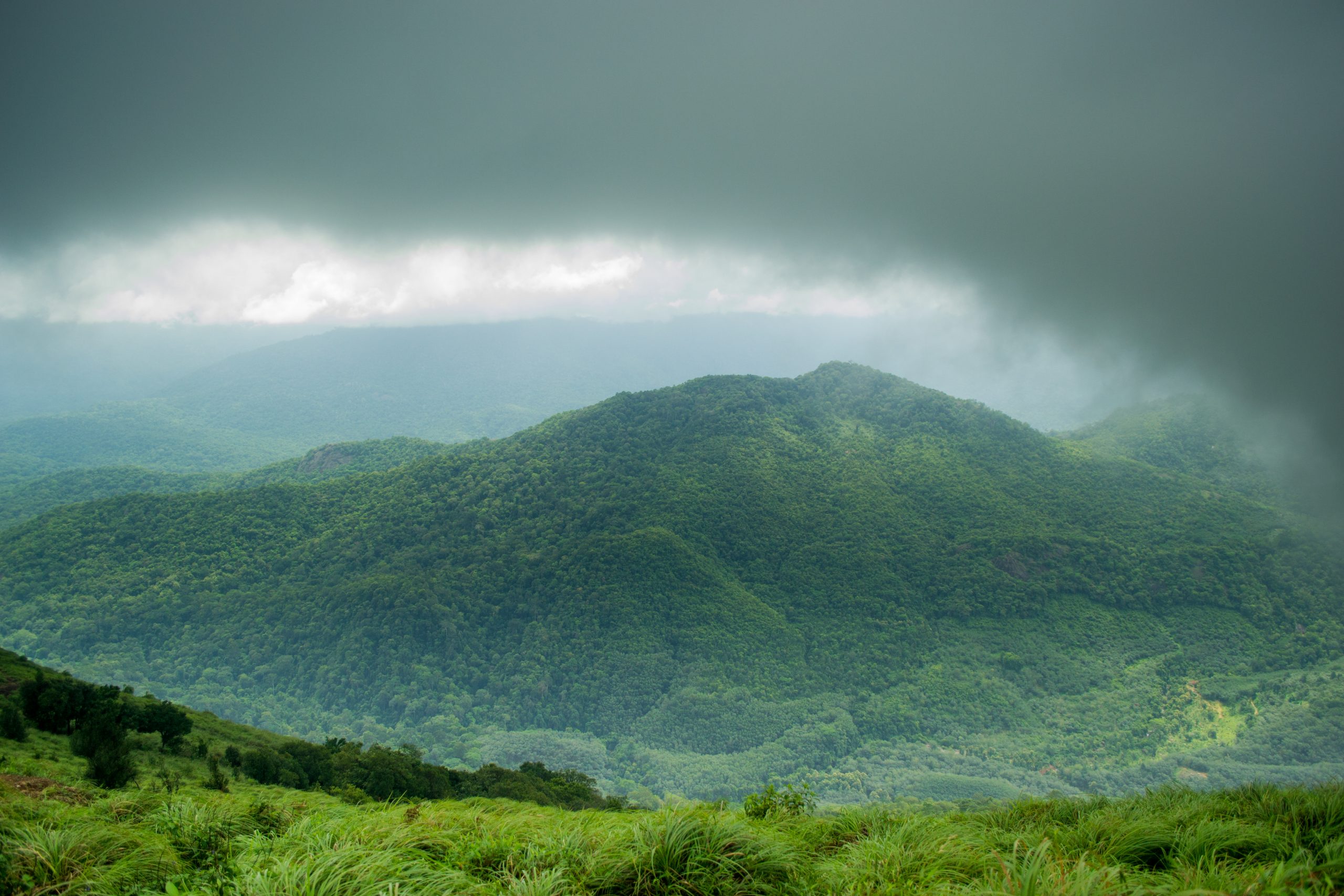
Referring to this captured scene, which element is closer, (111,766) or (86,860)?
(86,860)

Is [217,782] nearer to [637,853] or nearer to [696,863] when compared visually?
[637,853]

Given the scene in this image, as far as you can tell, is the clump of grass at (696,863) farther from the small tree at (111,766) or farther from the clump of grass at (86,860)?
the small tree at (111,766)

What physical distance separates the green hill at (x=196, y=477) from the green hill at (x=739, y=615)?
19.2 meters

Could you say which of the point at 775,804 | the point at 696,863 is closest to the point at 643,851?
the point at 696,863

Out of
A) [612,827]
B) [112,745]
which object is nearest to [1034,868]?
[612,827]

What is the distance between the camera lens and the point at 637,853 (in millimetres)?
4957

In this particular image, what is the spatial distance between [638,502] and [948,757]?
56315 mm

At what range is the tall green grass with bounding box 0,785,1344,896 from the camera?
4.10 metres

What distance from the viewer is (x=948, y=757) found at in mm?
62844

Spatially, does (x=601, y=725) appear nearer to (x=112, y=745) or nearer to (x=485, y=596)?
(x=485, y=596)

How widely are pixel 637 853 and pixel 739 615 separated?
79.2 metres

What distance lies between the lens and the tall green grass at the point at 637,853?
4.10 meters

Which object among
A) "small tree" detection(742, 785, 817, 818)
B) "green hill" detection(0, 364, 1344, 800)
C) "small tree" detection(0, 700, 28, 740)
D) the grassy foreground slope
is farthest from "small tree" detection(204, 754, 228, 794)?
"green hill" detection(0, 364, 1344, 800)

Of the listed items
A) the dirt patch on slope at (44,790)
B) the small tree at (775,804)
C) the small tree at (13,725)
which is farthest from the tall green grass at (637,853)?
the small tree at (13,725)
